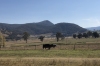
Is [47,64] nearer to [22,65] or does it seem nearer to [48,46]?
[22,65]

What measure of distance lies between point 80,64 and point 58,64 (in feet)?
7.70

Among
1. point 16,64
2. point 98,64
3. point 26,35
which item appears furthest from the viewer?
point 26,35

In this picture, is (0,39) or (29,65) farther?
(0,39)

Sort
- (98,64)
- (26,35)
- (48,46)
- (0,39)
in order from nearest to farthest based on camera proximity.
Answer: (98,64) → (48,46) → (0,39) → (26,35)

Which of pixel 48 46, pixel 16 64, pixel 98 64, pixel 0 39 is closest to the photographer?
pixel 98 64

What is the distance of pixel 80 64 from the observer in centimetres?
2181

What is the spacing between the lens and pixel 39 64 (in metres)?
22.5

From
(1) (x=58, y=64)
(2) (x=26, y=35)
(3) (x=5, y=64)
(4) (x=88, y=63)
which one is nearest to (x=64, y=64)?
(1) (x=58, y=64)

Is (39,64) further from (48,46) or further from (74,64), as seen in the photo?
(48,46)

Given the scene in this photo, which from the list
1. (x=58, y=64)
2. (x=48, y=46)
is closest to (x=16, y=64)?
(x=58, y=64)

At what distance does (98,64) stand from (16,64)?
29.2 ft

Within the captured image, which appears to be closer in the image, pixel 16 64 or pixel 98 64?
pixel 98 64

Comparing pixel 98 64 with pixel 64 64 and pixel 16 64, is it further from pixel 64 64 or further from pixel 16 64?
pixel 16 64

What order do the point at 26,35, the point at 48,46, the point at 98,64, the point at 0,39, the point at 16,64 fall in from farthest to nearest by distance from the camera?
the point at 26,35 < the point at 0,39 < the point at 48,46 < the point at 16,64 < the point at 98,64
